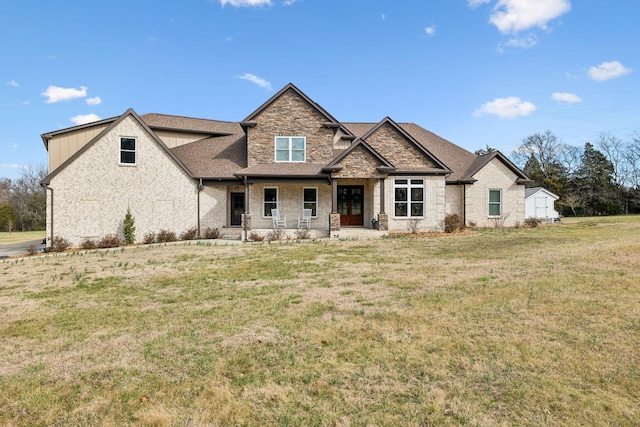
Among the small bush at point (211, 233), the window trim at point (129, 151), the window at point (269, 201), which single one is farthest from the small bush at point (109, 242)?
the window at point (269, 201)

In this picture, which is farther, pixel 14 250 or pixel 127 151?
pixel 14 250

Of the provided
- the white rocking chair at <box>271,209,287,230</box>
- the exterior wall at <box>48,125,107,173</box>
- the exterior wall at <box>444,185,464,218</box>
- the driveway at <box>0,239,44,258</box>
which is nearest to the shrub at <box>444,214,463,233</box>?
the exterior wall at <box>444,185,464,218</box>

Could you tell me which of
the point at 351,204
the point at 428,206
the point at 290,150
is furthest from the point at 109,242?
the point at 428,206

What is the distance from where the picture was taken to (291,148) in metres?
20.5

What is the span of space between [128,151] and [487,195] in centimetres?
2216

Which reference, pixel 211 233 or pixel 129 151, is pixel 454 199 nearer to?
pixel 211 233

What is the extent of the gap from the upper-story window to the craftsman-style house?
49 millimetres

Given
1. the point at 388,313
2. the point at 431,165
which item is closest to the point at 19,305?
the point at 388,313

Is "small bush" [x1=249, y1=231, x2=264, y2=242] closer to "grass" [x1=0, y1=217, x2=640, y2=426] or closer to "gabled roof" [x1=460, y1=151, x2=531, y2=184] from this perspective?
"grass" [x1=0, y1=217, x2=640, y2=426]

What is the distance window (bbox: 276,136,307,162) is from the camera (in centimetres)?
2045

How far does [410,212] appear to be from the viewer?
1995 cm

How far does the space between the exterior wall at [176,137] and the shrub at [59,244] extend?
8967mm

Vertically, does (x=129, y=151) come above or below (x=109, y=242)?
above

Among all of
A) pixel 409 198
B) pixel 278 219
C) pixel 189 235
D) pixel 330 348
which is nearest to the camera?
pixel 330 348
